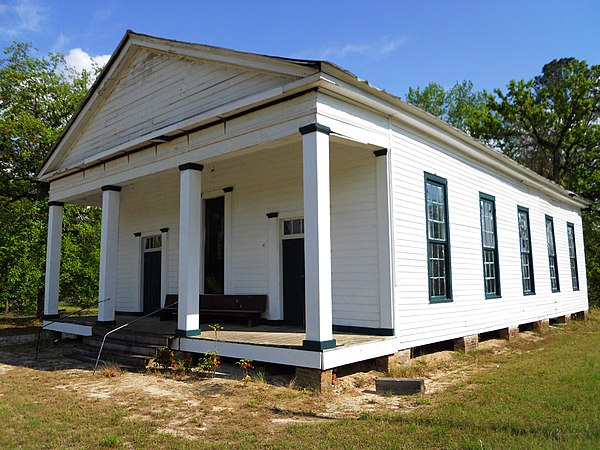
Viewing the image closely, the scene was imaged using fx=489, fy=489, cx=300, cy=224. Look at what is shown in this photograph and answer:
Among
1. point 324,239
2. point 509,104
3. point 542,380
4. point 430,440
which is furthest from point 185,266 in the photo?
point 509,104

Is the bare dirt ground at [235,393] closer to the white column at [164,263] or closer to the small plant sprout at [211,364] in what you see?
the small plant sprout at [211,364]

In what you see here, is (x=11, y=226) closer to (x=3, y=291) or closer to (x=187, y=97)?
(x=3, y=291)

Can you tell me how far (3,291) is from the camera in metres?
17.5

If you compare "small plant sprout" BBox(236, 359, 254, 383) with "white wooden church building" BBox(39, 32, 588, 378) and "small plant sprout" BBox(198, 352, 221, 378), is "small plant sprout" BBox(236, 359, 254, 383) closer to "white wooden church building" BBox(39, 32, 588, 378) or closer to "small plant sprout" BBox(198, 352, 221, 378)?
"white wooden church building" BBox(39, 32, 588, 378)

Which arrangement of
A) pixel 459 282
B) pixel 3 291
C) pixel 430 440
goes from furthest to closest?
1. pixel 3 291
2. pixel 459 282
3. pixel 430 440

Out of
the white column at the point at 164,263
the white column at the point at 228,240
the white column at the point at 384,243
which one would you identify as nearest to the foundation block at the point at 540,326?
the white column at the point at 384,243

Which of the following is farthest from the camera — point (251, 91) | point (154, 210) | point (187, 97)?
point (154, 210)

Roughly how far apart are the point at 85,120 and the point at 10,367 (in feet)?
21.0

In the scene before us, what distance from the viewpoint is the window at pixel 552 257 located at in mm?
16578

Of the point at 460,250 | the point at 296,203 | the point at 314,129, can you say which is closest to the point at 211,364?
the point at 296,203

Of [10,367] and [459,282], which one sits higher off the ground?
[459,282]

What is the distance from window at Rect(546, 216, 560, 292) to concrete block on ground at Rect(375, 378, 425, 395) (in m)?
11.6

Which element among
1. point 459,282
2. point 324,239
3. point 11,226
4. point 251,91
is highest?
point 251,91

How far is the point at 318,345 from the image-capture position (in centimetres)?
691
